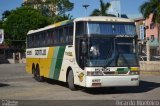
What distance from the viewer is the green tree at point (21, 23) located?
8888 centimetres

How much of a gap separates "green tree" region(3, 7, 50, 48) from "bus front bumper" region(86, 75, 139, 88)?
7203 centimetres

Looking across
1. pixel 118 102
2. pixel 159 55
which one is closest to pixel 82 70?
pixel 118 102

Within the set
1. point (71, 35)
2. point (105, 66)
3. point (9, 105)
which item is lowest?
point (9, 105)

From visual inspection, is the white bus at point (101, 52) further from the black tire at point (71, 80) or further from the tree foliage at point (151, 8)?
the tree foliage at point (151, 8)

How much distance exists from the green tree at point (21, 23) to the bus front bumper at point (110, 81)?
72.0 metres

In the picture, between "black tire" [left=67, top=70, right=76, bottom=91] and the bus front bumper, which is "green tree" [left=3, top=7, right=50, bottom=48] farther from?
the bus front bumper

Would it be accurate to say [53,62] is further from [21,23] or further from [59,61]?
[21,23]

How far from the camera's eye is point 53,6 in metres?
94.6

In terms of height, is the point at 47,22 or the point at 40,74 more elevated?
the point at 47,22

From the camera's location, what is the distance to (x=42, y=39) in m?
23.8

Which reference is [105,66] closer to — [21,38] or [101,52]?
[101,52]

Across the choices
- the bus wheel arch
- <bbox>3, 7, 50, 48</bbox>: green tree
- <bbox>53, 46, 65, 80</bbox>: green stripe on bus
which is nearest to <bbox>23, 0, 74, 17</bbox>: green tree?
<bbox>3, 7, 50, 48</bbox>: green tree

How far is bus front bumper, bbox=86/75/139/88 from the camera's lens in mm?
16484

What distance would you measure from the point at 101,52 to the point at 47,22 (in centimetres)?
7436
